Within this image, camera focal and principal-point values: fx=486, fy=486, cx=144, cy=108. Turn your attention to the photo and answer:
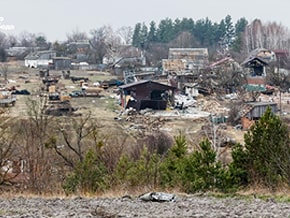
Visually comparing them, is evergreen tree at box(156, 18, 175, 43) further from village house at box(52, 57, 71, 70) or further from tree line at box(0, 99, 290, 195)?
tree line at box(0, 99, 290, 195)

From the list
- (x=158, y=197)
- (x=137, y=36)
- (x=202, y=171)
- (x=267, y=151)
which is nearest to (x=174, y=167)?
(x=202, y=171)

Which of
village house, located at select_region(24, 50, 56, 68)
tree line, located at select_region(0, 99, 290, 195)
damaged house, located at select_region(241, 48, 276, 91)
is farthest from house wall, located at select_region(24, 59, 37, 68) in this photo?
tree line, located at select_region(0, 99, 290, 195)

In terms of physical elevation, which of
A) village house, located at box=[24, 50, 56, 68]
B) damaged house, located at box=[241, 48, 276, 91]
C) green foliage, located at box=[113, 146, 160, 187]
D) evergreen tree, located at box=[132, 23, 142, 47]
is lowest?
green foliage, located at box=[113, 146, 160, 187]

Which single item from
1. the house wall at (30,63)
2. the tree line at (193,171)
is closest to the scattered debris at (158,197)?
the tree line at (193,171)

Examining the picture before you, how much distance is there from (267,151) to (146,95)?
883 inches

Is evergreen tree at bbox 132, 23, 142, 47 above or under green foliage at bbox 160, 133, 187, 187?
above

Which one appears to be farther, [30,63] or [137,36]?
[137,36]

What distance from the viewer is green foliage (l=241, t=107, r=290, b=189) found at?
8945 millimetres

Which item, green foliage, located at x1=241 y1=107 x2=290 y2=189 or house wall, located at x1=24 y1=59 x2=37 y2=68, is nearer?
green foliage, located at x1=241 y1=107 x2=290 y2=189

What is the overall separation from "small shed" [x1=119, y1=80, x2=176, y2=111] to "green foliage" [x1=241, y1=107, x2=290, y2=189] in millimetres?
20233

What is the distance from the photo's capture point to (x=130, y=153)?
15.5m

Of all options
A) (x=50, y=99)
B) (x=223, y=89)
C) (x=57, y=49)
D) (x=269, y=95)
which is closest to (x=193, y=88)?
(x=223, y=89)

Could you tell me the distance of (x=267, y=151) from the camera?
935cm

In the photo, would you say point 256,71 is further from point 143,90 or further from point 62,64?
point 62,64
